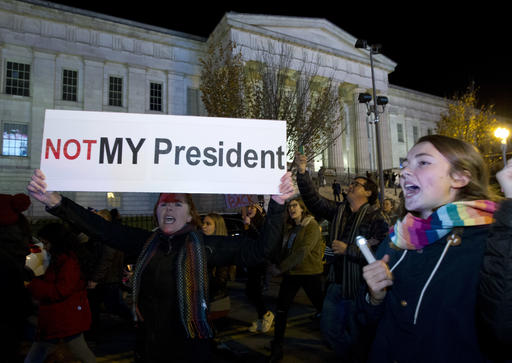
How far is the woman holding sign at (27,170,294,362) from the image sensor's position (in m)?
2.15

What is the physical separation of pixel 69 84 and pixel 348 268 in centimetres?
2945

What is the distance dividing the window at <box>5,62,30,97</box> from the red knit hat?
2752 cm

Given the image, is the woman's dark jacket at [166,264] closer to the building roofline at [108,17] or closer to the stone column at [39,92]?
the stone column at [39,92]

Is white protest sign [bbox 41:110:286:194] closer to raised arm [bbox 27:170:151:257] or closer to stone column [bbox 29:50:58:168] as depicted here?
raised arm [bbox 27:170:151:257]

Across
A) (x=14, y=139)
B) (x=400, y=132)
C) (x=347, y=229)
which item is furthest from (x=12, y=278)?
(x=400, y=132)

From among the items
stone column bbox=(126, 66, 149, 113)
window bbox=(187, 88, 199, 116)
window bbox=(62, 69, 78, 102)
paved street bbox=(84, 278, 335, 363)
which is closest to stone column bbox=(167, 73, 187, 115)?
window bbox=(187, 88, 199, 116)

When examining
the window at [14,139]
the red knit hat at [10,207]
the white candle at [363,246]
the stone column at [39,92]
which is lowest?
the white candle at [363,246]

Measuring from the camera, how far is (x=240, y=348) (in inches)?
180

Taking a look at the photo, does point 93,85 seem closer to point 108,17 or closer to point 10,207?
point 108,17

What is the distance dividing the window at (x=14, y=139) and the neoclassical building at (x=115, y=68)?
6 cm

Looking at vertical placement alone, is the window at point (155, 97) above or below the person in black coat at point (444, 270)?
above

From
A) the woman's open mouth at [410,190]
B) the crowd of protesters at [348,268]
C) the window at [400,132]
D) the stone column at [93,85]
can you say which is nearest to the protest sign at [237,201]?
the crowd of protesters at [348,268]

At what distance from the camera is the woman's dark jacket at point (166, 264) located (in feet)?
7.12

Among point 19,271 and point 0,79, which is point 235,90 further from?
point 0,79
